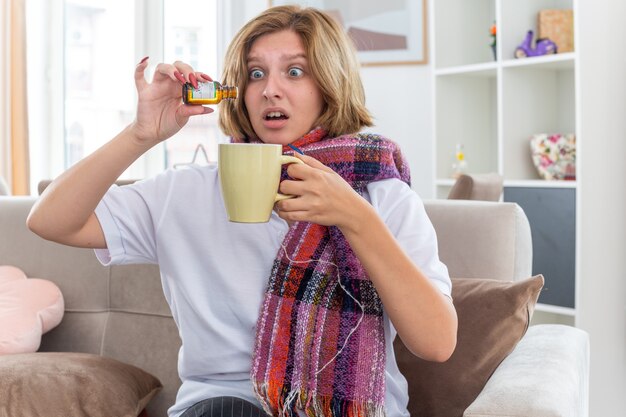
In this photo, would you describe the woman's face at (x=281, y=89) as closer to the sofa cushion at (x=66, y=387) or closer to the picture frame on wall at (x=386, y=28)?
the sofa cushion at (x=66, y=387)

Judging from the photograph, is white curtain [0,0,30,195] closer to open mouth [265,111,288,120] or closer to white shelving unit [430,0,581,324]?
white shelving unit [430,0,581,324]

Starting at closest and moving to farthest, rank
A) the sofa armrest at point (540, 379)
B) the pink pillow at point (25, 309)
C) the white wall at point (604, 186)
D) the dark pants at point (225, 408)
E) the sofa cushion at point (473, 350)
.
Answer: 1. the sofa armrest at point (540, 379)
2. the dark pants at point (225, 408)
3. the sofa cushion at point (473, 350)
4. the pink pillow at point (25, 309)
5. the white wall at point (604, 186)

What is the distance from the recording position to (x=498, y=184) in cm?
225

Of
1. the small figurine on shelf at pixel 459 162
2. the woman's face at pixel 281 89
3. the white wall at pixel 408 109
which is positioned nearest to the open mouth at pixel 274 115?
the woman's face at pixel 281 89

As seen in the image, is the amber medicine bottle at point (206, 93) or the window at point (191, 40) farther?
the window at point (191, 40)

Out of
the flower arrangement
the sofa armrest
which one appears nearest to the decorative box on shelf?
the flower arrangement

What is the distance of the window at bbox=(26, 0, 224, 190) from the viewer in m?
4.40

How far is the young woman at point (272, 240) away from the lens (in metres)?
1.27

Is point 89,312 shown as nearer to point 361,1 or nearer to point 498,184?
point 498,184

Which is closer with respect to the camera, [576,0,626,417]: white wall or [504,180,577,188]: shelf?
[576,0,626,417]: white wall

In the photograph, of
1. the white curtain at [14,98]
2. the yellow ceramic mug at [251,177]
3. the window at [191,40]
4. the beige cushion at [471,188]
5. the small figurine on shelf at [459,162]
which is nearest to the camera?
the yellow ceramic mug at [251,177]

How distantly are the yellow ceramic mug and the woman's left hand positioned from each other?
1.3 inches

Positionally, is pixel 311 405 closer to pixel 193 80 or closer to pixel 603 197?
pixel 193 80

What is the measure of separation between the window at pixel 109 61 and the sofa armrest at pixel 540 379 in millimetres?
3170
